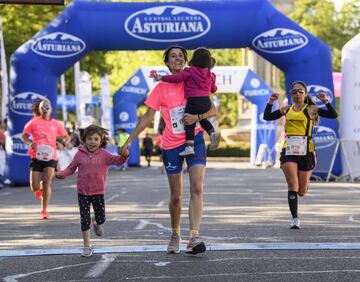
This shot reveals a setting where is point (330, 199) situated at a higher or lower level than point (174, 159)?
lower

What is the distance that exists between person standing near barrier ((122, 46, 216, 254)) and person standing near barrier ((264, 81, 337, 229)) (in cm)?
289

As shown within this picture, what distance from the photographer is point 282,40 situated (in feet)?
76.9

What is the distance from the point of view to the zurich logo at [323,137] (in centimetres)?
2387

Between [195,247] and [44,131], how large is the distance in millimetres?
6371

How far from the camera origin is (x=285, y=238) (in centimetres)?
993

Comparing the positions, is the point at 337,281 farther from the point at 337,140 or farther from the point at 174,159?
the point at 337,140

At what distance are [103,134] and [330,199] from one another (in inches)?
353

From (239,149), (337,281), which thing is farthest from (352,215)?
(239,149)

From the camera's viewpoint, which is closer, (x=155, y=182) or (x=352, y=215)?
(x=352, y=215)

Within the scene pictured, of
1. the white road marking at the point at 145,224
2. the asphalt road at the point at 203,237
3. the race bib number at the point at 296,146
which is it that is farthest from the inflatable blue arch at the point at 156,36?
the race bib number at the point at 296,146

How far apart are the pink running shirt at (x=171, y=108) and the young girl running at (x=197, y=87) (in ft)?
0.22

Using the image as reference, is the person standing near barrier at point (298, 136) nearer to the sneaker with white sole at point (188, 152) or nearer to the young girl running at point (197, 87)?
the young girl running at point (197, 87)

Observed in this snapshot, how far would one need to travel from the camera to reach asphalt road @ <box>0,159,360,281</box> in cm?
743

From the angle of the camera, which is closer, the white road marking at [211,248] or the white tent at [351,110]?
the white road marking at [211,248]
